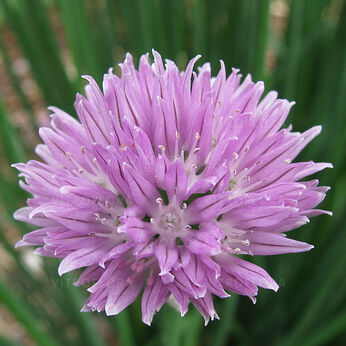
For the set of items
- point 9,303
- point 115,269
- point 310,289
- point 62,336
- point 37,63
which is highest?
point 37,63

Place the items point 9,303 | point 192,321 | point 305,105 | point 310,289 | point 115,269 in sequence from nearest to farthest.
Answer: point 115,269, point 9,303, point 192,321, point 310,289, point 305,105

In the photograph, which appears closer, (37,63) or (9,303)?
(9,303)

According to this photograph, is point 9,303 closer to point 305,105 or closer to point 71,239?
point 71,239

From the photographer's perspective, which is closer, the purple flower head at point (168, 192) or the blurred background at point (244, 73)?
the purple flower head at point (168, 192)

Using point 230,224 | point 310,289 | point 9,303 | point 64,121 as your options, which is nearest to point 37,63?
point 64,121

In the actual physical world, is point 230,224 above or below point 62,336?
above

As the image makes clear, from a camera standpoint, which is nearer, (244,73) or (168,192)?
(168,192)

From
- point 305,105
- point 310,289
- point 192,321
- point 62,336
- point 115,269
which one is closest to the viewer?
point 115,269

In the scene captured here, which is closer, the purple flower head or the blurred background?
the purple flower head
